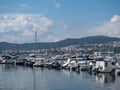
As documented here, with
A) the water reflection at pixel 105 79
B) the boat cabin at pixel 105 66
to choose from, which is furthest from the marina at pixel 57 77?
the boat cabin at pixel 105 66

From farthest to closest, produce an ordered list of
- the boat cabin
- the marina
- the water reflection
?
the boat cabin < the water reflection < the marina

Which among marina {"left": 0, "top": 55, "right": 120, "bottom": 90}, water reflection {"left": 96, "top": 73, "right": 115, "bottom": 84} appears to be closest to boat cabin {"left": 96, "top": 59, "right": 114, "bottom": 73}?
marina {"left": 0, "top": 55, "right": 120, "bottom": 90}

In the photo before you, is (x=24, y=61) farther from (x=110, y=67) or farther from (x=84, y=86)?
(x=84, y=86)

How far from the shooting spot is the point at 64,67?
302ft

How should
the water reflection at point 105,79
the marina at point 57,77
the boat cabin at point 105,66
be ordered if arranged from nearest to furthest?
the marina at point 57,77, the water reflection at point 105,79, the boat cabin at point 105,66

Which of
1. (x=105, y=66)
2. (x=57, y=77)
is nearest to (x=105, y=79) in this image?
(x=57, y=77)

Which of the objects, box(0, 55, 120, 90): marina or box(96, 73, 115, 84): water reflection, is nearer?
box(0, 55, 120, 90): marina

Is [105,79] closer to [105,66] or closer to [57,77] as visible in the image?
[57,77]

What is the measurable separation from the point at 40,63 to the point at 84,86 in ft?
152

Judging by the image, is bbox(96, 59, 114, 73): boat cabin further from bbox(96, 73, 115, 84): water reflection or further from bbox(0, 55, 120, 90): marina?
bbox(96, 73, 115, 84): water reflection

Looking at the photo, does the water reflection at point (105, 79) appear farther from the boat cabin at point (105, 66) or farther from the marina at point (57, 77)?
the boat cabin at point (105, 66)

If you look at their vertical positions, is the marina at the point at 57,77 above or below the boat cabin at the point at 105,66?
below

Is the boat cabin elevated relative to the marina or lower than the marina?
elevated

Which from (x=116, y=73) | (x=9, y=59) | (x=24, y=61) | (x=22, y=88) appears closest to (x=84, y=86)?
(x=22, y=88)
